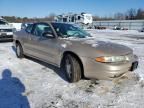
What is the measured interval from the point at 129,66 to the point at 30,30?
383cm

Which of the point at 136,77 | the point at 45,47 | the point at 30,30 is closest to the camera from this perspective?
the point at 136,77

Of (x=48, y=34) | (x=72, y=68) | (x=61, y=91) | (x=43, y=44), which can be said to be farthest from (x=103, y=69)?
(x=43, y=44)

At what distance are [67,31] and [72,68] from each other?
58.7 inches

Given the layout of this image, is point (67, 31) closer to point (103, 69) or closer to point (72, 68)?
point (72, 68)

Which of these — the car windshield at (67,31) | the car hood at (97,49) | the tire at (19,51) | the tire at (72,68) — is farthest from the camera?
the tire at (19,51)

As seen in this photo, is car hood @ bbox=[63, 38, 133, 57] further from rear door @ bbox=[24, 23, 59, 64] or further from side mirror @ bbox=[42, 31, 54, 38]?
side mirror @ bbox=[42, 31, 54, 38]

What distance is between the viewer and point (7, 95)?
464 centimetres

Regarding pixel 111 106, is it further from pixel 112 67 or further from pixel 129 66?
pixel 129 66

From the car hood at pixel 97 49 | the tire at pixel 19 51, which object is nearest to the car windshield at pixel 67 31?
the car hood at pixel 97 49

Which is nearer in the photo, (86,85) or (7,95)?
(7,95)

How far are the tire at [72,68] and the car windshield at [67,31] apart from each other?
87 cm

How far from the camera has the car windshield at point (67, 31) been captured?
6.13 metres

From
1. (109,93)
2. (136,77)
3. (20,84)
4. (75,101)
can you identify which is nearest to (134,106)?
(109,93)

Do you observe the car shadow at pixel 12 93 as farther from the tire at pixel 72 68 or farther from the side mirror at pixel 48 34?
the side mirror at pixel 48 34
